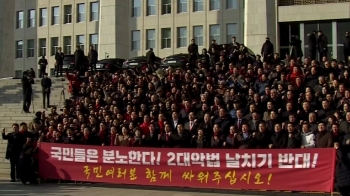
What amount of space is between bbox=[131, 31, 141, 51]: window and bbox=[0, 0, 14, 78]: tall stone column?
18915 mm

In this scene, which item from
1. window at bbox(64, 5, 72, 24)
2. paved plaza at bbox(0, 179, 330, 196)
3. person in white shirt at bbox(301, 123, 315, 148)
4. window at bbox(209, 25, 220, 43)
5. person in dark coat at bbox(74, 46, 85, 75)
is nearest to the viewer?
person in white shirt at bbox(301, 123, 315, 148)

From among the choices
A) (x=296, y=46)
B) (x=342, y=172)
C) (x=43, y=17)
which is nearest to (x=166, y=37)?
(x=43, y=17)

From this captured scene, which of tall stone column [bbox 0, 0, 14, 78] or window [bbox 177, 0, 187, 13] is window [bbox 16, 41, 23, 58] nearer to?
window [bbox 177, 0, 187, 13]

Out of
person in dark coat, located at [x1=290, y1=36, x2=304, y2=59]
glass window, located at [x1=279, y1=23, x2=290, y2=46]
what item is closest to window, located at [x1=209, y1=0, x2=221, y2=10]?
glass window, located at [x1=279, y1=23, x2=290, y2=46]

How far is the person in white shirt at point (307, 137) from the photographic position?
41.1ft

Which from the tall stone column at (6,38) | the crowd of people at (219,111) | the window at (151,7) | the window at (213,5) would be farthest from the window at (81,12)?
the crowd of people at (219,111)

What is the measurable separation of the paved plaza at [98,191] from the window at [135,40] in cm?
4229

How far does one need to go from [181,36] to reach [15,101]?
105 ft

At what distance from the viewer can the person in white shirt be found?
493 inches

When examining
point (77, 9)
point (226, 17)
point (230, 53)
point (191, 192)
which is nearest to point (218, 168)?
point (191, 192)

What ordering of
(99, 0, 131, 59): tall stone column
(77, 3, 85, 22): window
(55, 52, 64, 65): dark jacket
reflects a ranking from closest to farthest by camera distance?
(55, 52, 64, 65): dark jacket
(99, 0, 131, 59): tall stone column
(77, 3, 85, 22): window

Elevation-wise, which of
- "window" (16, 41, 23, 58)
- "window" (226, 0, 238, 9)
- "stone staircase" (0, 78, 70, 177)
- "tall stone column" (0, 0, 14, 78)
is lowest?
"stone staircase" (0, 78, 70, 177)

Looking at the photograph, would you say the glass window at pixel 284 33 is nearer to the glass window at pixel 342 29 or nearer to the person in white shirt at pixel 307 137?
the glass window at pixel 342 29

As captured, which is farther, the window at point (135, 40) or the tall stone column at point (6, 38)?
the window at point (135, 40)
